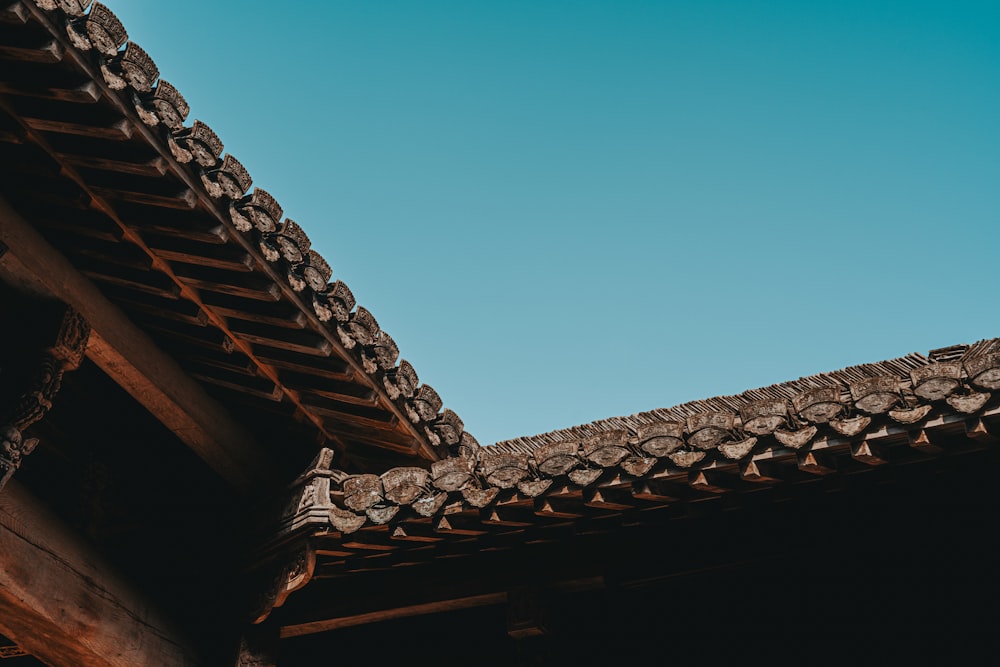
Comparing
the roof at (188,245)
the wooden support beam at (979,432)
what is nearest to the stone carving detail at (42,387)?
the roof at (188,245)

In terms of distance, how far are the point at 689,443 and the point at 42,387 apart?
2.99 metres

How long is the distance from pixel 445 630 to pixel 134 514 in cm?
191

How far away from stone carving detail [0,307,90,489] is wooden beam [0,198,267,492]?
0.37ft

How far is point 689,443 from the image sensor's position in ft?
13.6

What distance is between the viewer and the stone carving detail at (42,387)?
4406 millimetres

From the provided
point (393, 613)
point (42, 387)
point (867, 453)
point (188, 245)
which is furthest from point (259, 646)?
point (867, 453)

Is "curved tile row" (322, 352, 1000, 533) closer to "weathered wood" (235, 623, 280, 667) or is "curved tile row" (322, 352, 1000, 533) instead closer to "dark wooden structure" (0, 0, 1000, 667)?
"dark wooden structure" (0, 0, 1000, 667)

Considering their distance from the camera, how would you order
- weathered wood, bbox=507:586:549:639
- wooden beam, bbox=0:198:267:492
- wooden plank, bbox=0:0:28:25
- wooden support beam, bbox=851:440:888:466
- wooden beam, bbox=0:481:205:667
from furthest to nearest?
weathered wood, bbox=507:586:549:639
wooden beam, bbox=0:198:267:492
wooden beam, bbox=0:481:205:667
wooden support beam, bbox=851:440:888:466
wooden plank, bbox=0:0:28:25

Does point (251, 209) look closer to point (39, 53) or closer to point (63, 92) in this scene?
point (63, 92)

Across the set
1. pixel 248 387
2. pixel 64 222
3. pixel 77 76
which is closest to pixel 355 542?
pixel 248 387

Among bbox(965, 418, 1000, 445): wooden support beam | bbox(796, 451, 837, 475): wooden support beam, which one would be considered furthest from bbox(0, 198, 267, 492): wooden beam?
bbox(965, 418, 1000, 445): wooden support beam

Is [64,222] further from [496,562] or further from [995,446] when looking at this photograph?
[995,446]

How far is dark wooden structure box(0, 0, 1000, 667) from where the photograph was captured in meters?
4.06

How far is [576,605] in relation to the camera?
5.32 meters
